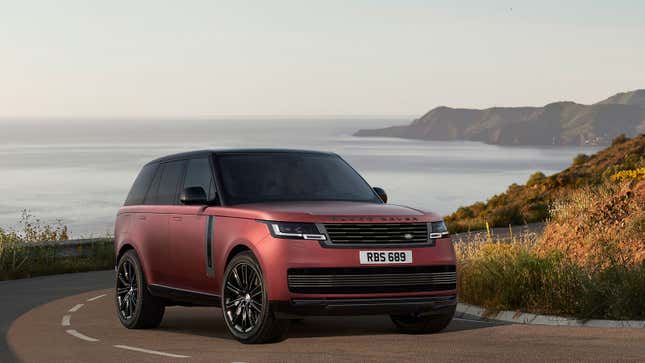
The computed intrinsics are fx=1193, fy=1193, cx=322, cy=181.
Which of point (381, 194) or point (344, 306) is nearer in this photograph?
point (344, 306)

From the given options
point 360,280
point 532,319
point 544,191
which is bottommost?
point 544,191

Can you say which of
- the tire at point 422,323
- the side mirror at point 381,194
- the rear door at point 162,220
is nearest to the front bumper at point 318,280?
the tire at point 422,323

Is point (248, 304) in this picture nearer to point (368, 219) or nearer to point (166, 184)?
point (368, 219)

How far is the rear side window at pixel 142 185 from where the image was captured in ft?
48.3

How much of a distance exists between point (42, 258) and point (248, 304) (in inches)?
588

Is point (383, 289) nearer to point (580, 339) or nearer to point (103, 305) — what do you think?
point (580, 339)

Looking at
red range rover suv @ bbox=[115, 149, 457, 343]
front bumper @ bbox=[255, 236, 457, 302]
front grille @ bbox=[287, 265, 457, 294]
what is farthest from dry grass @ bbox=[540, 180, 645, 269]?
front bumper @ bbox=[255, 236, 457, 302]

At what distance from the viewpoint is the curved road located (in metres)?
11.1

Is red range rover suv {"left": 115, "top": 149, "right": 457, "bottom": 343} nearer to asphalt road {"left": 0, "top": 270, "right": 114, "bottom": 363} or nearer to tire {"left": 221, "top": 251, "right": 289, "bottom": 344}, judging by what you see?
tire {"left": 221, "top": 251, "right": 289, "bottom": 344}

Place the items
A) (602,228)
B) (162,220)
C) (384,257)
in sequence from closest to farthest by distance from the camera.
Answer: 1. (384,257)
2. (162,220)
3. (602,228)

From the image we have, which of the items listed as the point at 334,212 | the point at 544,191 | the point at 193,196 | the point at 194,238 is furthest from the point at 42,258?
the point at 544,191

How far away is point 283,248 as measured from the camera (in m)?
11.4

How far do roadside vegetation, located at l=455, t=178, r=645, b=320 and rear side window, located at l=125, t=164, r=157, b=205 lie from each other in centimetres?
444

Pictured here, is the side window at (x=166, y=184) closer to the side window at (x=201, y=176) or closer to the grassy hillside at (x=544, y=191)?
the side window at (x=201, y=176)
